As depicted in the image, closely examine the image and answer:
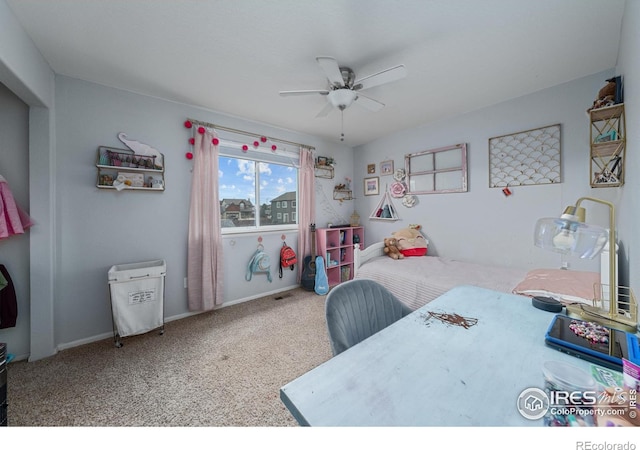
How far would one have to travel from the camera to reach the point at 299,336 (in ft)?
7.43

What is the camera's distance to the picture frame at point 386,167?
3.81m

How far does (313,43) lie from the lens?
1.74 m

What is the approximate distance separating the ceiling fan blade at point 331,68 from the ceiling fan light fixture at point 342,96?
5cm

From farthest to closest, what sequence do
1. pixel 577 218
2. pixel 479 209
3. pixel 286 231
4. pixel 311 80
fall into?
1. pixel 286 231
2. pixel 479 209
3. pixel 311 80
4. pixel 577 218

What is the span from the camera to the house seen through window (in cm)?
309

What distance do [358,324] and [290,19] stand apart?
1.95m

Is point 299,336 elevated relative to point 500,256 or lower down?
lower down

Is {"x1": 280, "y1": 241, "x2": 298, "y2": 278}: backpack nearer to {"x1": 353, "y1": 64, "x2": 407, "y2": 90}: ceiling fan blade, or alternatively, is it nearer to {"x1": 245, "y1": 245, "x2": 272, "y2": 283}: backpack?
{"x1": 245, "y1": 245, "x2": 272, "y2": 283}: backpack

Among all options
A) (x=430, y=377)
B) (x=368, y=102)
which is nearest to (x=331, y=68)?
(x=368, y=102)

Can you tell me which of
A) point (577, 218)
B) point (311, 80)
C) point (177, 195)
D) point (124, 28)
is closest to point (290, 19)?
point (311, 80)

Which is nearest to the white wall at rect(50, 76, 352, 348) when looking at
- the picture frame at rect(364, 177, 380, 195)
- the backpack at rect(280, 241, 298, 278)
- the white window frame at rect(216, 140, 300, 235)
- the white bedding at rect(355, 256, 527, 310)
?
the white window frame at rect(216, 140, 300, 235)

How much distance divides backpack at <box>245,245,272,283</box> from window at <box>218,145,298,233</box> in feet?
1.24

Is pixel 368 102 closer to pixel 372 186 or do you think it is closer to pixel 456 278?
pixel 456 278

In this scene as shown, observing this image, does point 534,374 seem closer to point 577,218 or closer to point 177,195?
point 577,218
